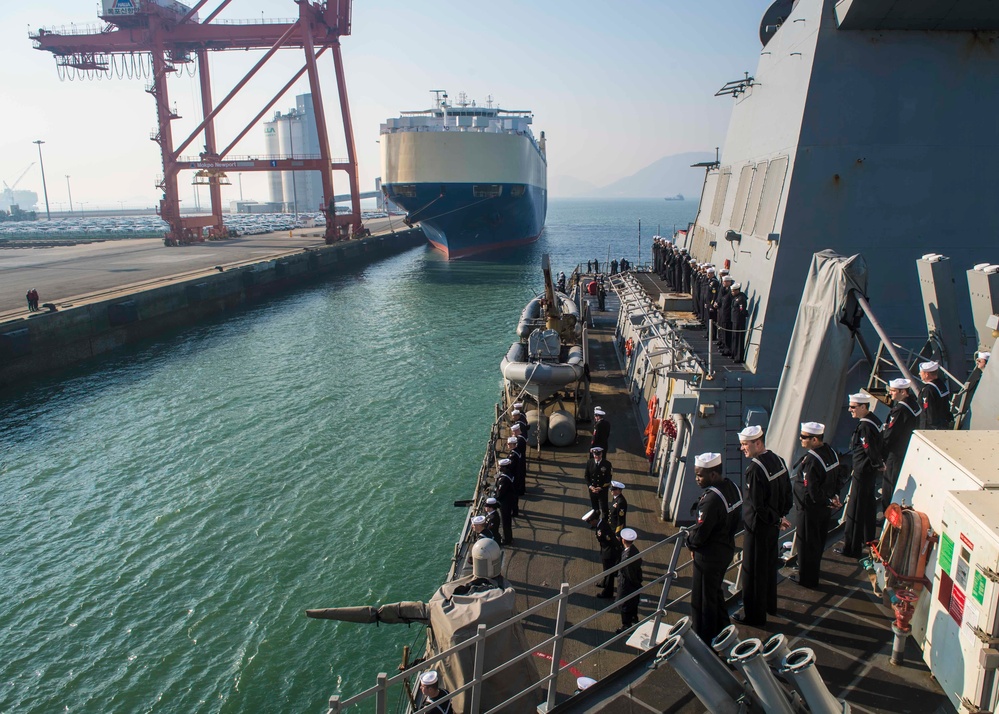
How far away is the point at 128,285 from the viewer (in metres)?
35.9

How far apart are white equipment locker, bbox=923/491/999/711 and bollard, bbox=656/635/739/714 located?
1283 millimetres

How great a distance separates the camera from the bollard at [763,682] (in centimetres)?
349

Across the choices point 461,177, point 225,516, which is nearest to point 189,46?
point 461,177

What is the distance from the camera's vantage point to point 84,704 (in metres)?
9.16

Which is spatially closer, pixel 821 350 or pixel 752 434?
pixel 752 434

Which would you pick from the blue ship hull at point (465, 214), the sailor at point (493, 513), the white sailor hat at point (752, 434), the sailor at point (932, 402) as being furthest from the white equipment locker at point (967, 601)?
the blue ship hull at point (465, 214)

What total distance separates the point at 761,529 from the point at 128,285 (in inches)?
1492

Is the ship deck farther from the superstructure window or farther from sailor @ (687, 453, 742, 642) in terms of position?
the superstructure window

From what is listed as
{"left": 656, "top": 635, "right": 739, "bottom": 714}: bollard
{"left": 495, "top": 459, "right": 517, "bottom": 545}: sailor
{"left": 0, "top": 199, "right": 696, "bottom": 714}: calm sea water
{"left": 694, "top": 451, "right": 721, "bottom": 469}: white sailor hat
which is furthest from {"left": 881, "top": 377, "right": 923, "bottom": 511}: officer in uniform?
{"left": 0, "top": 199, "right": 696, "bottom": 714}: calm sea water

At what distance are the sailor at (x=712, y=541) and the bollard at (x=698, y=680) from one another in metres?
1.23

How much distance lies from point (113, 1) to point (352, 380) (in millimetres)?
47896

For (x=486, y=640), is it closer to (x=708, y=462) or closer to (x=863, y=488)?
(x=708, y=462)

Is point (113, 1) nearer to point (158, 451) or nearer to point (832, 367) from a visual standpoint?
point (158, 451)

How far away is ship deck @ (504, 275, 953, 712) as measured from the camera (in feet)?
14.3
